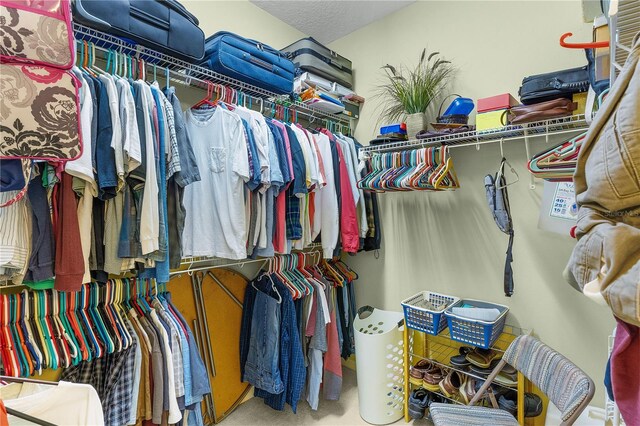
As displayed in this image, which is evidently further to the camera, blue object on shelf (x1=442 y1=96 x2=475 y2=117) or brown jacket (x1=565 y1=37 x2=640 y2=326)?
blue object on shelf (x1=442 y1=96 x2=475 y2=117)

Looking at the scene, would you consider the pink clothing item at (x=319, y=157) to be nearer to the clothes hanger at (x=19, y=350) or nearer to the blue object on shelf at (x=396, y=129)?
the blue object on shelf at (x=396, y=129)

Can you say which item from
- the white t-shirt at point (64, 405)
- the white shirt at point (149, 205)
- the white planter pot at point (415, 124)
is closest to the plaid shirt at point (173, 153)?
the white shirt at point (149, 205)

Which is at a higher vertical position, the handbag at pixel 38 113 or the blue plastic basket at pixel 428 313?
the handbag at pixel 38 113

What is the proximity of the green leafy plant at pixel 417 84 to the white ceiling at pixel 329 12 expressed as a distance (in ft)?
1.43

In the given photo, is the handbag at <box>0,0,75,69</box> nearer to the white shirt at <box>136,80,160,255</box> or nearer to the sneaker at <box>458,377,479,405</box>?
the white shirt at <box>136,80,160,255</box>

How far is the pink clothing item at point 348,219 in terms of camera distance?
2.26m

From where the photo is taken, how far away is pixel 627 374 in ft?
2.07

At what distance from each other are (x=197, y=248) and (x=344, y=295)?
4.11 feet

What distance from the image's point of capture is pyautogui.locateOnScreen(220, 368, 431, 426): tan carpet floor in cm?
212

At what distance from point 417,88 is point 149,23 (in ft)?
5.23

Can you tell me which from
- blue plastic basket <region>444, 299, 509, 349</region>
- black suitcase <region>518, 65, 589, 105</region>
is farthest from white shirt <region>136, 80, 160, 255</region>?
black suitcase <region>518, 65, 589, 105</region>

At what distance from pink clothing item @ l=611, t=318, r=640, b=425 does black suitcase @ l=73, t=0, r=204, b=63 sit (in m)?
1.90

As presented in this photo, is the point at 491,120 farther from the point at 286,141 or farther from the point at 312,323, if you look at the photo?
the point at 312,323

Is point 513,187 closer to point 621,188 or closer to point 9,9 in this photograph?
point 621,188
